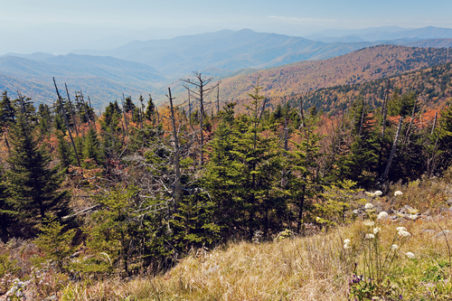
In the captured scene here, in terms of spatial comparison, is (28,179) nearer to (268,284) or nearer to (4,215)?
(4,215)

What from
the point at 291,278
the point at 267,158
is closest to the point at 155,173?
the point at 267,158

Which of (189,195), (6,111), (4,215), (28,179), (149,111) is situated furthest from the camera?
(149,111)

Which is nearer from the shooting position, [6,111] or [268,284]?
[268,284]

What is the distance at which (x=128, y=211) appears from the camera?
1124cm

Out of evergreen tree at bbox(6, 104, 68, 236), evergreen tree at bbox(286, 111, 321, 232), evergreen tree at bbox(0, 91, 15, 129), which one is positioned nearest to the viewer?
evergreen tree at bbox(286, 111, 321, 232)

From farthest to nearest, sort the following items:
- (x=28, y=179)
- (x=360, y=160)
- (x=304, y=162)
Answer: (x=360, y=160), (x=28, y=179), (x=304, y=162)

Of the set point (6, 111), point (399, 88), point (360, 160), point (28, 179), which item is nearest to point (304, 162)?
point (360, 160)

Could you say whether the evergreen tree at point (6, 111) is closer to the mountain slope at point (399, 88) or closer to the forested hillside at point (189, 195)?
the forested hillside at point (189, 195)

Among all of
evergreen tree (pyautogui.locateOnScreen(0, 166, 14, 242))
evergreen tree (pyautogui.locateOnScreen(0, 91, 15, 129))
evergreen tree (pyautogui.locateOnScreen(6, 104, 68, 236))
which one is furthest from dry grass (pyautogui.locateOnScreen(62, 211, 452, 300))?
evergreen tree (pyautogui.locateOnScreen(0, 91, 15, 129))

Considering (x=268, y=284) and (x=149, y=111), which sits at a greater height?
(x=268, y=284)

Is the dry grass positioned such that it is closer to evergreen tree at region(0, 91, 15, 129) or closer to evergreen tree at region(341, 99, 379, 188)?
evergreen tree at region(341, 99, 379, 188)

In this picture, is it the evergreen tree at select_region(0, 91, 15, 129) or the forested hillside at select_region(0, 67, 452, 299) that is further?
the evergreen tree at select_region(0, 91, 15, 129)

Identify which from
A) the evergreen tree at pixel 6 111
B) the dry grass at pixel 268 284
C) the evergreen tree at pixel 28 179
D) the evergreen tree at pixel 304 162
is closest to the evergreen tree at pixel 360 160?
the evergreen tree at pixel 304 162

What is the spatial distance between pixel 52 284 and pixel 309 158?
1288cm
